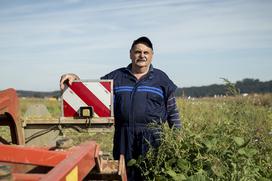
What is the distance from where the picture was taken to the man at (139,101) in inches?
185

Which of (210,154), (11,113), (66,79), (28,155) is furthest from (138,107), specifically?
(28,155)

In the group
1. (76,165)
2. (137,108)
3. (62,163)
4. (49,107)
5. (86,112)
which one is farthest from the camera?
(49,107)

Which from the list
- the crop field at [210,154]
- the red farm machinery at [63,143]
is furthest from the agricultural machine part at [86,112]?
the crop field at [210,154]

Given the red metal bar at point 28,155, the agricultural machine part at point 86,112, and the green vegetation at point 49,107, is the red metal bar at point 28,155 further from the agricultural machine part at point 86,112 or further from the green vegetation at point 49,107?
the green vegetation at point 49,107

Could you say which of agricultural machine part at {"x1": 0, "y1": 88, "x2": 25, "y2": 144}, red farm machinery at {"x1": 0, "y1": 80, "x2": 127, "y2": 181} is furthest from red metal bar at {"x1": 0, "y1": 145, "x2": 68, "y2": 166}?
agricultural machine part at {"x1": 0, "y1": 88, "x2": 25, "y2": 144}

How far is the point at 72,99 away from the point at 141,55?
867 millimetres

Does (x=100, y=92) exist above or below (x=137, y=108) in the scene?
above

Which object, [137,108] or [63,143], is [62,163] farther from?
[137,108]

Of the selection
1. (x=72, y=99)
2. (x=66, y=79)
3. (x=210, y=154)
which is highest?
(x=66, y=79)

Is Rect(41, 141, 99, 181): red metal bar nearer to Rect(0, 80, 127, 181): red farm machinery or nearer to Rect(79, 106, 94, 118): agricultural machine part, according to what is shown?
Rect(0, 80, 127, 181): red farm machinery

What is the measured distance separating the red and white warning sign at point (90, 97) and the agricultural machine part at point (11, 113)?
27.9 inches

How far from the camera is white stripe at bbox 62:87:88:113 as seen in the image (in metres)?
4.63

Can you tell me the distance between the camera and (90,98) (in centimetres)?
464

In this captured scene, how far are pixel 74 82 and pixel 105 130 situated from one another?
23.6 inches
